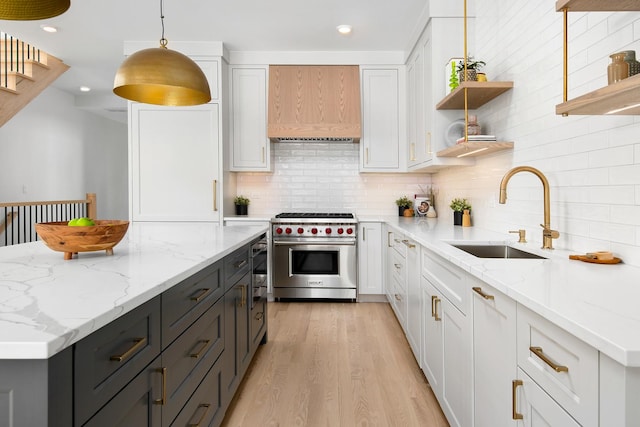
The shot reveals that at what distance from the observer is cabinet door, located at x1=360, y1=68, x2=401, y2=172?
446 centimetres

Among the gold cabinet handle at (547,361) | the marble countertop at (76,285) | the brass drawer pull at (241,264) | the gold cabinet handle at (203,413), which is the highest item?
the marble countertop at (76,285)

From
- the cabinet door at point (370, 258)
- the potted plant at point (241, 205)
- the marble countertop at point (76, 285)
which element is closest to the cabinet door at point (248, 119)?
the potted plant at point (241, 205)

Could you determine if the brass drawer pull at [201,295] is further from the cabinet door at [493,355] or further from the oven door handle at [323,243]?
the oven door handle at [323,243]

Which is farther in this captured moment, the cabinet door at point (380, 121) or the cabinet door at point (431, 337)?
the cabinet door at point (380, 121)

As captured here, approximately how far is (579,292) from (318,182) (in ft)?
12.6

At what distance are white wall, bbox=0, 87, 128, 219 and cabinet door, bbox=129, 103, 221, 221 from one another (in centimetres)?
259

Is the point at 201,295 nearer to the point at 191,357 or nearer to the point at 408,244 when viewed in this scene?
the point at 191,357

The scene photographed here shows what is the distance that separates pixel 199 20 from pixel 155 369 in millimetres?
3404

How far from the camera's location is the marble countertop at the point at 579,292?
792mm

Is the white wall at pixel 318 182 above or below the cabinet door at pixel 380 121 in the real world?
below

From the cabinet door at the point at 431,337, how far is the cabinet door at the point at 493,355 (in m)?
0.54

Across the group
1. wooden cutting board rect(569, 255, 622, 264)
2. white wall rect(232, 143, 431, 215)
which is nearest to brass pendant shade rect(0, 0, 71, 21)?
wooden cutting board rect(569, 255, 622, 264)

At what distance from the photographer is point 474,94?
9.05 feet

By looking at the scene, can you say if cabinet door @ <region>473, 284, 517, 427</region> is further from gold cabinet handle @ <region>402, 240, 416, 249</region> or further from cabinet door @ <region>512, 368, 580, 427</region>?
gold cabinet handle @ <region>402, 240, 416, 249</region>
